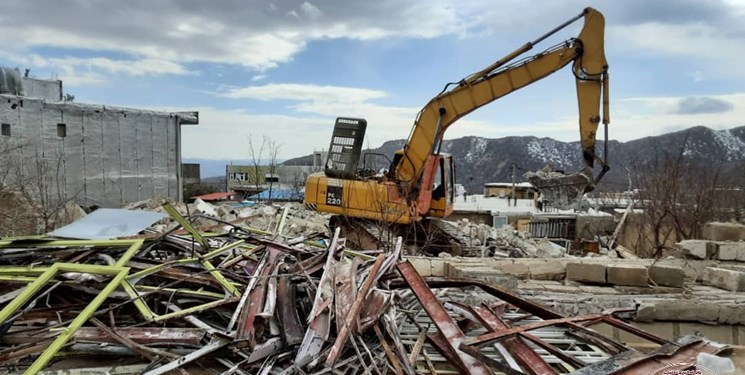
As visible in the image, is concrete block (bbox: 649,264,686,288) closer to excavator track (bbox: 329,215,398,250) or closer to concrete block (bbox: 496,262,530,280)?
concrete block (bbox: 496,262,530,280)

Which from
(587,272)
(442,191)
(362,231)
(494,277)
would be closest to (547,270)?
(587,272)

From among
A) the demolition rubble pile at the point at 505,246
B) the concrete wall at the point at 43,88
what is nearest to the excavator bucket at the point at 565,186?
the demolition rubble pile at the point at 505,246

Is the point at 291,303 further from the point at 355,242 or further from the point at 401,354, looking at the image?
the point at 355,242

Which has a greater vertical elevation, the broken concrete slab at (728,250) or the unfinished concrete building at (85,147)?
the unfinished concrete building at (85,147)

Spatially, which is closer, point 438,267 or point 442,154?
point 438,267

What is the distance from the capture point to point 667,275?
20.8 feet

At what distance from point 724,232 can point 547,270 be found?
3.48m

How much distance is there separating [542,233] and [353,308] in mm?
23647

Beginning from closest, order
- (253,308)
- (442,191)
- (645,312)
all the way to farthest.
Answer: (253,308) < (645,312) < (442,191)

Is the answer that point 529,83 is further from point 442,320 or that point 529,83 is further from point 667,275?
point 442,320

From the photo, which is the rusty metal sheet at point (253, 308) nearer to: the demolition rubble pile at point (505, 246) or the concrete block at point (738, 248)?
the concrete block at point (738, 248)

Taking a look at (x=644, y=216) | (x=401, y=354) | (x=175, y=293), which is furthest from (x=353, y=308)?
(x=644, y=216)

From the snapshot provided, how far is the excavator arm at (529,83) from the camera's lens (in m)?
A: 9.36

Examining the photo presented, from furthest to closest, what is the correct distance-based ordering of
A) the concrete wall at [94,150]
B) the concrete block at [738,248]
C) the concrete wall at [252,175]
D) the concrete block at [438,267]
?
the concrete wall at [252,175], the concrete wall at [94,150], the concrete block at [738,248], the concrete block at [438,267]
